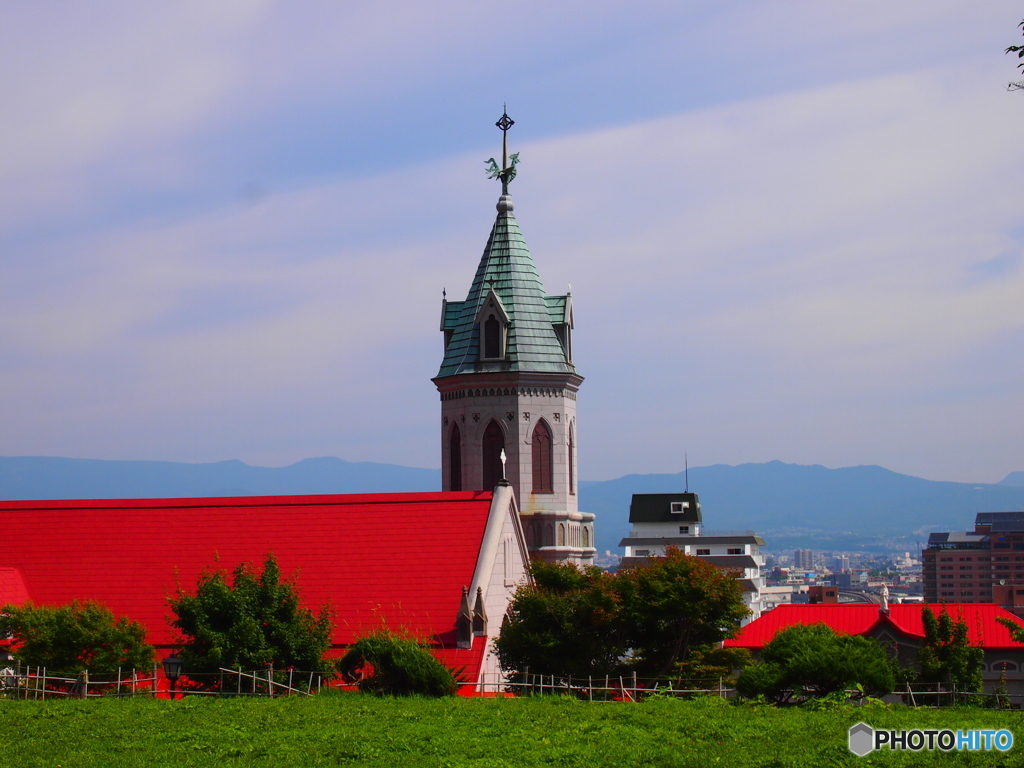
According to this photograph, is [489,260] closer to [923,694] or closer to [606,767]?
[923,694]

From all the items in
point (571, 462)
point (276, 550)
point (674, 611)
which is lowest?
point (674, 611)

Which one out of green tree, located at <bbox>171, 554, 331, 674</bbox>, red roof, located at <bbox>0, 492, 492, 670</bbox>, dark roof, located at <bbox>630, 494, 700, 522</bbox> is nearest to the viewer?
green tree, located at <bbox>171, 554, 331, 674</bbox>

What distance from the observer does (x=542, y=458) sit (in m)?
55.9

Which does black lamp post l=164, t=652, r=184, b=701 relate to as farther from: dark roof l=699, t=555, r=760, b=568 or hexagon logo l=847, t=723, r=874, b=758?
dark roof l=699, t=555, r=760, b=568

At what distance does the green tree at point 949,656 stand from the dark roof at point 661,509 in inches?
5302

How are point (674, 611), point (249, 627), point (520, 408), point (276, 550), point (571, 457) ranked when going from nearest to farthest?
point (249, 627) → point (674, 611) → point (276, 550) → point (520, 408) → point (571, 457)

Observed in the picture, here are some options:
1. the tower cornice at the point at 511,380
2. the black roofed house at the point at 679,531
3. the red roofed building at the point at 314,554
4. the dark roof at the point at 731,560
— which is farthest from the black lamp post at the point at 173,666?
the black roofed house at the point at 679,531

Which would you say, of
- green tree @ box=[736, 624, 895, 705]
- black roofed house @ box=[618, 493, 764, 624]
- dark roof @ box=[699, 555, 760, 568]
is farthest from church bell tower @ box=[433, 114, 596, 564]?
black roofed house @ box=[618, 493, 764, 624]

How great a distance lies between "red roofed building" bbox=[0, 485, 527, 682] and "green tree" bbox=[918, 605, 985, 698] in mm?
13440

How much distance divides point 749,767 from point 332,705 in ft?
37.4

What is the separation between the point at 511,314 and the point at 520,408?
14.1ft

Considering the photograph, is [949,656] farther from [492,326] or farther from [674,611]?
[492,326]

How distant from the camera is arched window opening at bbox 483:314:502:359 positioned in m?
56.7

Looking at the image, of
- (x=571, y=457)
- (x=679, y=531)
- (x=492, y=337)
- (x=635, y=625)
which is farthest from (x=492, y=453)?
(x=679, y=531)
